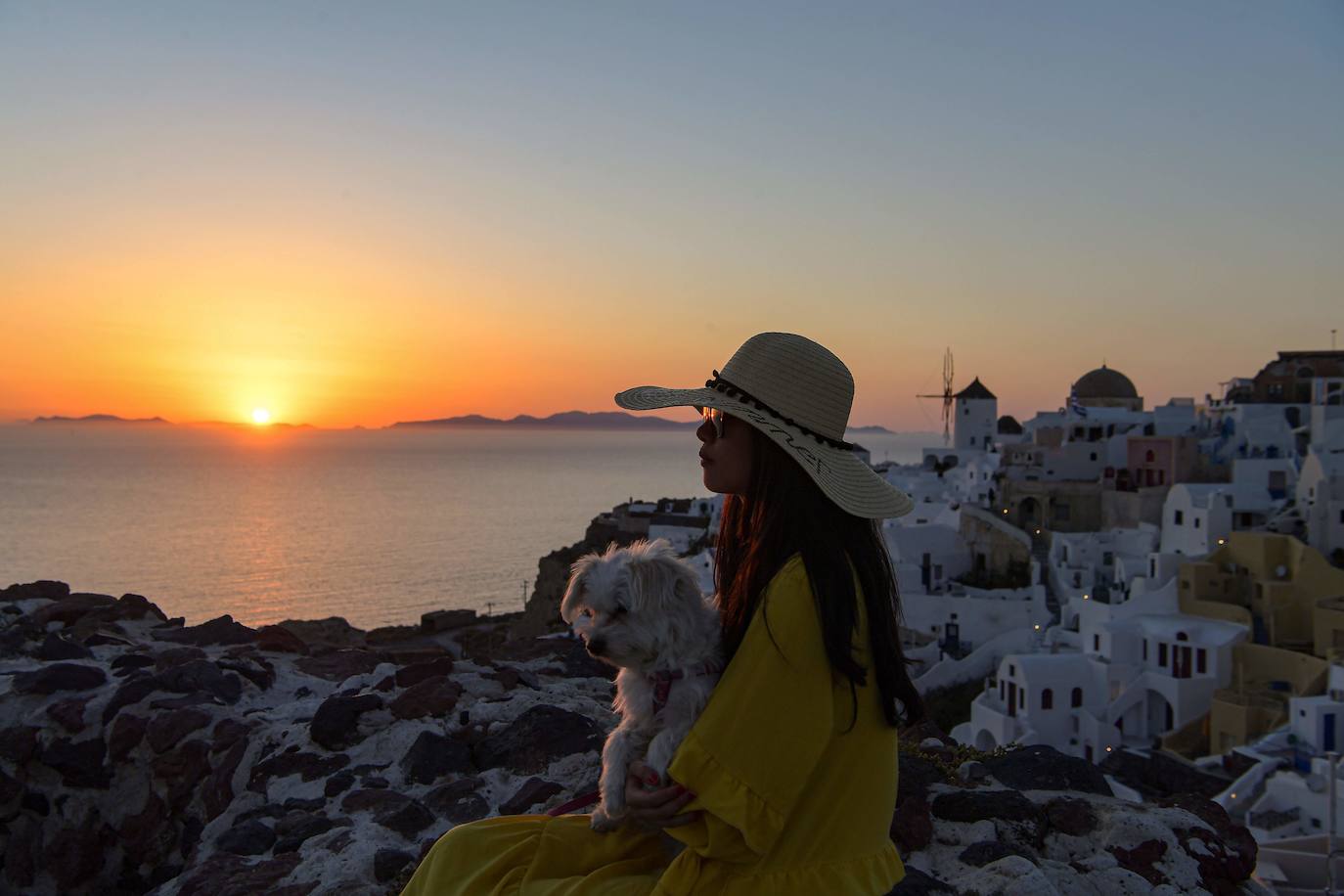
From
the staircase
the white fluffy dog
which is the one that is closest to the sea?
the staircase

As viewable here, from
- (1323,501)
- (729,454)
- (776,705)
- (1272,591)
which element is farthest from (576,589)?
(1323,501)

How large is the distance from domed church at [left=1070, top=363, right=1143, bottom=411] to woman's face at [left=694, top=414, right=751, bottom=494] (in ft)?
181

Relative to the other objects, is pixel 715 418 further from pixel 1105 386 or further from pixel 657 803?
pixel 1105 386

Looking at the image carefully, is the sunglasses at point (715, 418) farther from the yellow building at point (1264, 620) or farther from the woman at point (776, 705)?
the yellow building at point (1264, 620)

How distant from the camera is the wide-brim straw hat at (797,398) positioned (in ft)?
8.64

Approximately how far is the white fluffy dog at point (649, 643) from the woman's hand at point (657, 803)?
8 cm

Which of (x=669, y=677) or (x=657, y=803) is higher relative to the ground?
(x=669, y=677)

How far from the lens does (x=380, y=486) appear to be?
12838 centimetres

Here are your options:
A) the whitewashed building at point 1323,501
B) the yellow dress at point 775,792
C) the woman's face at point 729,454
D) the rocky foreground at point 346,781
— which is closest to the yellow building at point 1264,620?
the whitewashed building at point 1323,501

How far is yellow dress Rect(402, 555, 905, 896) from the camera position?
2.31m

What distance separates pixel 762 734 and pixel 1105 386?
5779 cm

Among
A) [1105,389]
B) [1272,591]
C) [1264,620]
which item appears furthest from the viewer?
[1105,389]

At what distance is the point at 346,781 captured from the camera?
16.6 feet

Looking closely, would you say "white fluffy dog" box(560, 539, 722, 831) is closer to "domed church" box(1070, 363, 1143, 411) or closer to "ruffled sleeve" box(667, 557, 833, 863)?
"ruffled sleeve" box(667, 557, 833, 863)
